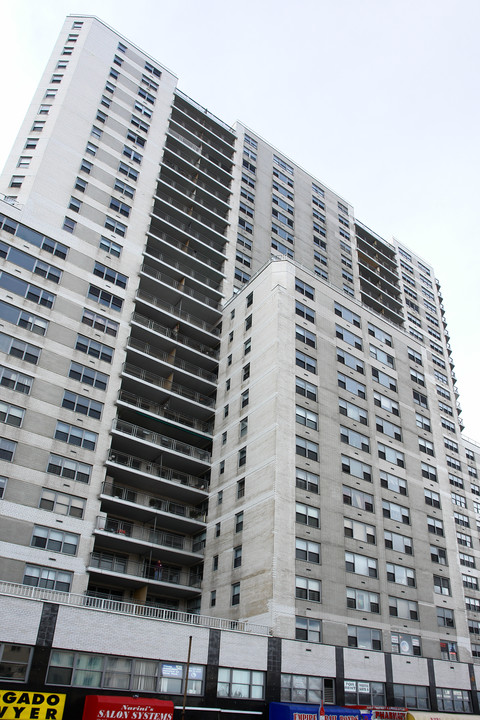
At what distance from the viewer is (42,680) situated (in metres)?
28.4

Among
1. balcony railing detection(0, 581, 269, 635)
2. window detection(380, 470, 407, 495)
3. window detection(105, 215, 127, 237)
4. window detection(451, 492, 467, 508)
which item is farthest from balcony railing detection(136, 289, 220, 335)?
window detection(451, 492, 467, 508)

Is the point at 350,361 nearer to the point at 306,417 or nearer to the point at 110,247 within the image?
the point at 306,417

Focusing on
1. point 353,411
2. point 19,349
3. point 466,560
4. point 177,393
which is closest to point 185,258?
point 177,393

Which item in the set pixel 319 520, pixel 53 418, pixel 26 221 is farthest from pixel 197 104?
pixel 319 520

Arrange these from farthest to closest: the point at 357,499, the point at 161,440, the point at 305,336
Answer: the point at 305,336
the point at 161,440
the point at 357,499

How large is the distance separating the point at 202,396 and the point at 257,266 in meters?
19.0

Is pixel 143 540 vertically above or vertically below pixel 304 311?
below

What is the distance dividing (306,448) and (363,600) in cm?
1196

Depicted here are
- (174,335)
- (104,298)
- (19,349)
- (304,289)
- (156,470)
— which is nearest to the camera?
(19,349)

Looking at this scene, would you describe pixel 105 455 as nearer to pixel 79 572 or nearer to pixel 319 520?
pixel 79 572

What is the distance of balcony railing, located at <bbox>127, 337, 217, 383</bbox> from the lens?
54.3 meters

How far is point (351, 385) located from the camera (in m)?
53.2

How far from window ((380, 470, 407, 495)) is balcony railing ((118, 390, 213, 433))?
1632cm

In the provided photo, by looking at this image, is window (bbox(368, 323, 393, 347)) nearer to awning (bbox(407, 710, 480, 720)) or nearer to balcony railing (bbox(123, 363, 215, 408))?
balcony railing (bbox(123, 363, 215, 408))
